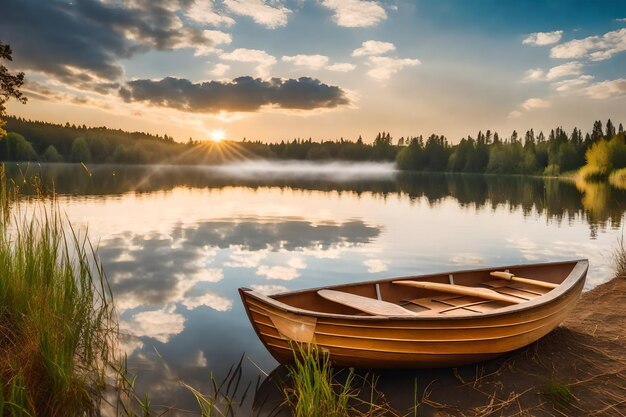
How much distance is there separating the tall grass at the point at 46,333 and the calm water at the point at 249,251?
0.75 meters

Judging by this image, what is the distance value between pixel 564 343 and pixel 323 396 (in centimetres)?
459

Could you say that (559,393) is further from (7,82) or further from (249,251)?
(7,82)

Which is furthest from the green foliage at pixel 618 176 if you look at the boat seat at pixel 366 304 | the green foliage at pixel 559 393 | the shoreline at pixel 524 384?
the boat seat at pixel 366 304

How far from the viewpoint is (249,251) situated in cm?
1608

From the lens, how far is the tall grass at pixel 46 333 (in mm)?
5039

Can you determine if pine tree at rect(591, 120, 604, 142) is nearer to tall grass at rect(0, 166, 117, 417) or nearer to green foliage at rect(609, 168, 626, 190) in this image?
green foliage at rect(609, 168, 626, 190)

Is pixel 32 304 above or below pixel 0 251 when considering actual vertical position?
below

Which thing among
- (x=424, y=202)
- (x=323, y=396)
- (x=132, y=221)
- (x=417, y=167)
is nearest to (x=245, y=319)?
(x=323, y=396)

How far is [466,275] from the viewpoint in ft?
28.8

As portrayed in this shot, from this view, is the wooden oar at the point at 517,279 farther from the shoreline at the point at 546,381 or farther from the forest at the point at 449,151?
the forest at the point at 449,151

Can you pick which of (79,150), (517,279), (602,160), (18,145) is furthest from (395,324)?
(79,150)

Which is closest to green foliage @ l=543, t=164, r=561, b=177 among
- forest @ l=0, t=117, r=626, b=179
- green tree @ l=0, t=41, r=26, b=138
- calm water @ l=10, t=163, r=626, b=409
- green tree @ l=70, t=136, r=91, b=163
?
forest @ l=0, t=117, r=626, b=179

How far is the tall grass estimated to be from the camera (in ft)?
16.5

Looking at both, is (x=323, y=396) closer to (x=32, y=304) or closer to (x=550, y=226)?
(x=32, y=304)
